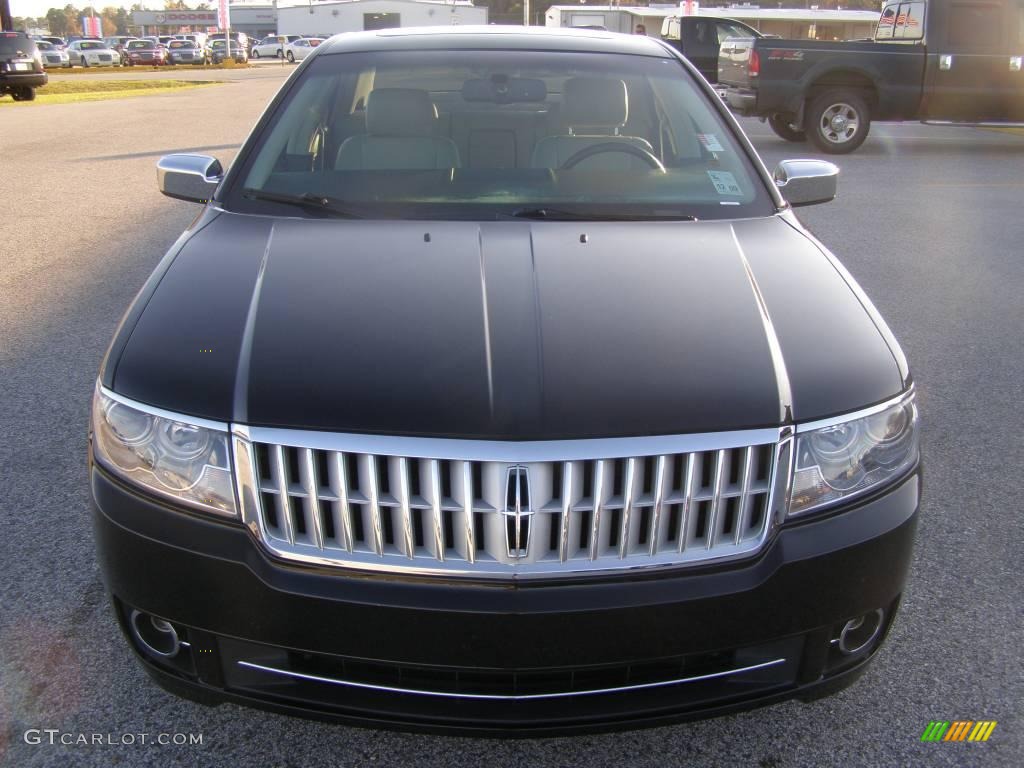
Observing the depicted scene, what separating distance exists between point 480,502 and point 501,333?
1.45 feet

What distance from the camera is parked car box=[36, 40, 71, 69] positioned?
49.3m

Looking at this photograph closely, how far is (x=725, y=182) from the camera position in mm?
3301

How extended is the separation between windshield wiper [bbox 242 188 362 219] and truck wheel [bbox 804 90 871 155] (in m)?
11.6

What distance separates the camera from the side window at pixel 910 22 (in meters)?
13.4

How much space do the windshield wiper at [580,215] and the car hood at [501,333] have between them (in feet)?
0.43

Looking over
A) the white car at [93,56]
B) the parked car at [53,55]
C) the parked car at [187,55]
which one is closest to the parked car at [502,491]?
the parked car at [53,55]

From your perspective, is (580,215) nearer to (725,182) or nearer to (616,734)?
(725,182)

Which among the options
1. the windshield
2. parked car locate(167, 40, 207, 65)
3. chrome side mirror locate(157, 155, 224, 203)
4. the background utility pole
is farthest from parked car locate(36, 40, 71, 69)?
the windshield

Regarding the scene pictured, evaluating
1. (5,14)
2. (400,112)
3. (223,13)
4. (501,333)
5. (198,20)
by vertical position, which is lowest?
(501,333)

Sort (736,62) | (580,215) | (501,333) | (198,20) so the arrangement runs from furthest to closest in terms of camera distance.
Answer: (198,20) < (736,62) < (580,215) < (501,333)

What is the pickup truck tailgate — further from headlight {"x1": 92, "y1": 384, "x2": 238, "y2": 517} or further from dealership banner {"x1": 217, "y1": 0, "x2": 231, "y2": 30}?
dealership banner {"x1": 217, "y1": 0, "x2": 231, "y2": 30}

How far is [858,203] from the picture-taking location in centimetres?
978

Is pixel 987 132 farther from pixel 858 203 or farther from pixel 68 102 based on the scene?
pixel 68 102

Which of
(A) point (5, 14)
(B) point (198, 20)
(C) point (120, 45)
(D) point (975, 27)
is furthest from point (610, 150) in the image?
(B) point (198, 20)
